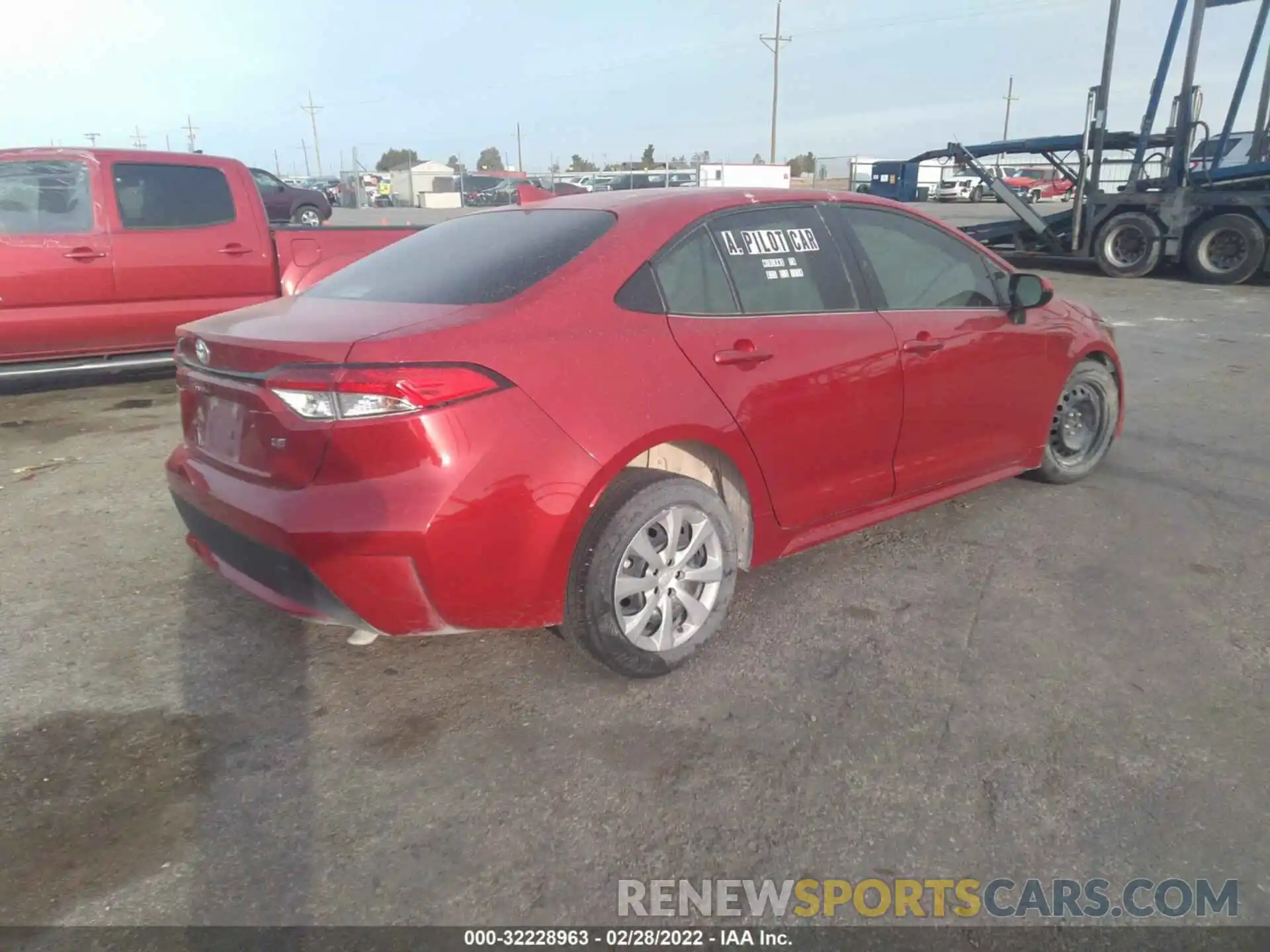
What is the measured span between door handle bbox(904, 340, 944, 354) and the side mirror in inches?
24.2

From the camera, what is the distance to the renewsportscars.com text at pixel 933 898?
6.83ft

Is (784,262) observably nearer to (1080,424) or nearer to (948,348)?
(948,348)

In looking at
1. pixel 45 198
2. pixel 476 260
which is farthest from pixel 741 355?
pixel 45 198

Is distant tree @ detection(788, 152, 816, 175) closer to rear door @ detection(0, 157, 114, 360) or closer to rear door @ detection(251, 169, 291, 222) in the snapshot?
rear door @ detection(251, 169, 291, 222)

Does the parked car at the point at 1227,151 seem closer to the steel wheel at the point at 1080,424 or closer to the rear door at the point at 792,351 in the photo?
the steel wheel at the point at 1080,424

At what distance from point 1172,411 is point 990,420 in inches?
128

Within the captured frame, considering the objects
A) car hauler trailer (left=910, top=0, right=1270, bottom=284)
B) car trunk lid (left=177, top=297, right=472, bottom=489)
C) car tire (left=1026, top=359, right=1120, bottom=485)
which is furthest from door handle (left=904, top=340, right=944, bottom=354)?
car hauler trailer (left=910, top=0, right=1270, bottom=284)

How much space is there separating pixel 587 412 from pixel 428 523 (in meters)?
0.57

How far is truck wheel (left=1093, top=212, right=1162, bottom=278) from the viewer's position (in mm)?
14258

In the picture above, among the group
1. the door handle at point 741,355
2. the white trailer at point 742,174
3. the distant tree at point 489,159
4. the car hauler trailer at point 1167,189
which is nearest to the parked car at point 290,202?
the white trailer at point 742,174

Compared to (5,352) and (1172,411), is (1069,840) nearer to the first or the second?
(1172,411)

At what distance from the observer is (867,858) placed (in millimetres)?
2232

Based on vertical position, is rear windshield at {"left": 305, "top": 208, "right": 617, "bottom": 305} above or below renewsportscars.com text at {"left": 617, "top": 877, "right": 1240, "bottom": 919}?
above

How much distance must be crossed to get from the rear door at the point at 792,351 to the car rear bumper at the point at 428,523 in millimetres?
697
